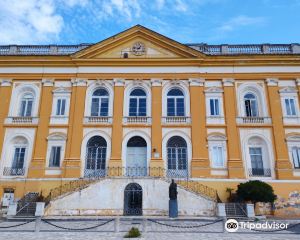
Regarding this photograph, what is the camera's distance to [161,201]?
56.5ft

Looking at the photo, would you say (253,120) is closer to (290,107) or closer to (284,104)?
(284,104)

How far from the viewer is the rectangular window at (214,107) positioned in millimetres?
21641

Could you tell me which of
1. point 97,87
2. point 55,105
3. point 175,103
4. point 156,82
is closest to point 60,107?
point 55,105

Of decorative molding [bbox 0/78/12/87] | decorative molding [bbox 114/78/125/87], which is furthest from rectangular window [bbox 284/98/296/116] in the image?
decorative molding [bbox 0/78/12/87]

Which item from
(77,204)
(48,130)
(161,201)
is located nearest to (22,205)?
(77,204)

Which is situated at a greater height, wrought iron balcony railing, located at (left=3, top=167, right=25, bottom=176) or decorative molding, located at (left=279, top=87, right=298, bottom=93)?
decorative molding, located at (left=279, top=87, right=298, bottom=93)

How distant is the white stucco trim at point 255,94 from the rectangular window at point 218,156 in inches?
123

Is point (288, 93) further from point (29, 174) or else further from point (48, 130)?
point (29, 174)

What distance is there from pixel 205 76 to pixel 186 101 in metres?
2.42

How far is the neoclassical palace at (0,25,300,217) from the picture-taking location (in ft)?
65.8

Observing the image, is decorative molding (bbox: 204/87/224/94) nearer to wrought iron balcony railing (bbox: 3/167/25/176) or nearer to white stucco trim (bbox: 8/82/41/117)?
white stucco trim (bbox: 8/82/41/117)

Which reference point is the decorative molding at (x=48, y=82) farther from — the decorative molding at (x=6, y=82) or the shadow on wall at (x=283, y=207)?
the shadow on wall at (x=283, y=207)

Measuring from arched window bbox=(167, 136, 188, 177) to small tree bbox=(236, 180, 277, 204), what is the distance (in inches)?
165

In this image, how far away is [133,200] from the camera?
1788 centimetres
